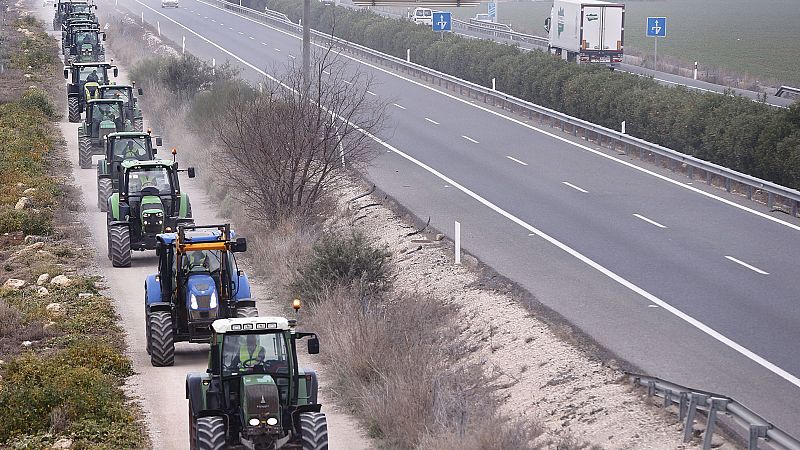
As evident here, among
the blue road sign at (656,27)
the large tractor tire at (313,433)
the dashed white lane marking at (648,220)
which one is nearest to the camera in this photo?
the large tractor tire at (313,433)

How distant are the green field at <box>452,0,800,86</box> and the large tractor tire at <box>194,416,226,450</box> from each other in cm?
5313

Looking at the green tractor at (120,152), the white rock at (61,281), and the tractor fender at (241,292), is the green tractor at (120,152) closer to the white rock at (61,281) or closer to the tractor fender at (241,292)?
the white rock at (61,281)

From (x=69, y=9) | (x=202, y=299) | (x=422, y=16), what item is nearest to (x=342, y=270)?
(x=202, y=299)

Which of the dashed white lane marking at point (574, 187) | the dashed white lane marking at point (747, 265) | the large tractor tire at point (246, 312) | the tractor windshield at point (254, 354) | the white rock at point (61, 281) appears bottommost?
the white rock at point (61, 281)

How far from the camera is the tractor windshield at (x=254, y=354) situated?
50.9 ft

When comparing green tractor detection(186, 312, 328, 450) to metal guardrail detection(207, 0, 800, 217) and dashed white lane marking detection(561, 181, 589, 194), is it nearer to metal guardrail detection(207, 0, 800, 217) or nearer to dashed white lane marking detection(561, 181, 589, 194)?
metal guardrail detection(207, 0, 800, 217)

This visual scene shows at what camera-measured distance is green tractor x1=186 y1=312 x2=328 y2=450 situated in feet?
48.6

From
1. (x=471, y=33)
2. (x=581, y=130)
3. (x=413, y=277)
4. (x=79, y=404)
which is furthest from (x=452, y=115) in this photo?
(x=471, y=33)

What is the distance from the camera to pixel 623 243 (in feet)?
91.8

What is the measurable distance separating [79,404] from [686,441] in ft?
25.8

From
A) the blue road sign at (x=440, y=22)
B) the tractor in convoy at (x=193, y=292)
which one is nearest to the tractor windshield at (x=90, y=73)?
the blue road sign at (x=440, y=22)

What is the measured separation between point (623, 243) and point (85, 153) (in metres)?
18.9

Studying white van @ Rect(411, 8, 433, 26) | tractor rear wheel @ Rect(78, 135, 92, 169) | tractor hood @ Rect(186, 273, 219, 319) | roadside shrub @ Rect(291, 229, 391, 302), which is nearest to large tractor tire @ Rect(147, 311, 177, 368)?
tractor hood @ Rect(186, 273, 219, 319)

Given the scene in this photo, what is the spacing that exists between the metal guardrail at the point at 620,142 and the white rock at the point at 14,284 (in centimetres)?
1012
